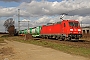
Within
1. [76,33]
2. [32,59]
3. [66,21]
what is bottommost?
[32,59]

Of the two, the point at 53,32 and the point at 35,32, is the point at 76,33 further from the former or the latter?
the point at 35,32

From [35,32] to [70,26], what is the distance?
98.1 ft

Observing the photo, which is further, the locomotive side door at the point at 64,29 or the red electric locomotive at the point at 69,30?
the locomotive side door at the point at 64,29

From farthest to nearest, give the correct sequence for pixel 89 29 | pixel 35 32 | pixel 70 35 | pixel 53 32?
Answer: pixel 89 29 < pixel 35 32 < pixel 53 32 < pixel 70 35

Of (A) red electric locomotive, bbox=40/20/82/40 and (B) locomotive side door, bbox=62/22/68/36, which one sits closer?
(A) red electric locomotive, bbox=40/20/82/40

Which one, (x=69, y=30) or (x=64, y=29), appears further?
(x=64, y=29)

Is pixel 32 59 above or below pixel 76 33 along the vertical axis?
below

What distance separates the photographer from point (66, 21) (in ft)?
102

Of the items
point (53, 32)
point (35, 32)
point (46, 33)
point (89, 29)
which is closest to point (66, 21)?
point (53, 32)

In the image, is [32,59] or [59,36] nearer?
[32,59]

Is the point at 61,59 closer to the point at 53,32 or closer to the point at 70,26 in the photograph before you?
the point at 70,26

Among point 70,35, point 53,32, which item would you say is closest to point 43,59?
point 70,35

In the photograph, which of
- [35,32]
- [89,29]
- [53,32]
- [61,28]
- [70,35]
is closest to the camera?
[70,35]

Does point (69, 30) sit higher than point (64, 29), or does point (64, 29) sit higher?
point (64, 29)
